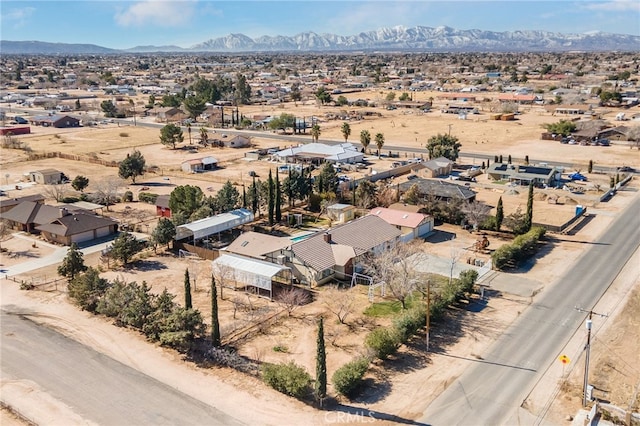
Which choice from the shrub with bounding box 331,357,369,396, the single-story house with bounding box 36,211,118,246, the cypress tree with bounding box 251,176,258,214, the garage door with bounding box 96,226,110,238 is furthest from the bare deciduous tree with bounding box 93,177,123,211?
the shrub with bounding box 331,357,369,396

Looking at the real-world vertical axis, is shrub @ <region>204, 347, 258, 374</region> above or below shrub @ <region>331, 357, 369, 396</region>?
below

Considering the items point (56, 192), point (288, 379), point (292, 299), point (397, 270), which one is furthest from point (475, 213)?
point (56, 192)

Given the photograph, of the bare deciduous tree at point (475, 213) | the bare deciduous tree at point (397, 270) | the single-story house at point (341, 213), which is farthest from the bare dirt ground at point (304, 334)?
the single-story house at point (341, 213)

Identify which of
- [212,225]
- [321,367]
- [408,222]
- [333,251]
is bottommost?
[321,367]

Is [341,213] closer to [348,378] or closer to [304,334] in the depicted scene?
[304,334]

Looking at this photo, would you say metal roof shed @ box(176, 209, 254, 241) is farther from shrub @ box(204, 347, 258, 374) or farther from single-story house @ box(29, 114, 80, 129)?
single-story house @ box(29, 114, 80, 129)

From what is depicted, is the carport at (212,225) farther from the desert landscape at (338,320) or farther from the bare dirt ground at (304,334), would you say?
the bare dirt ground at (304,334)
